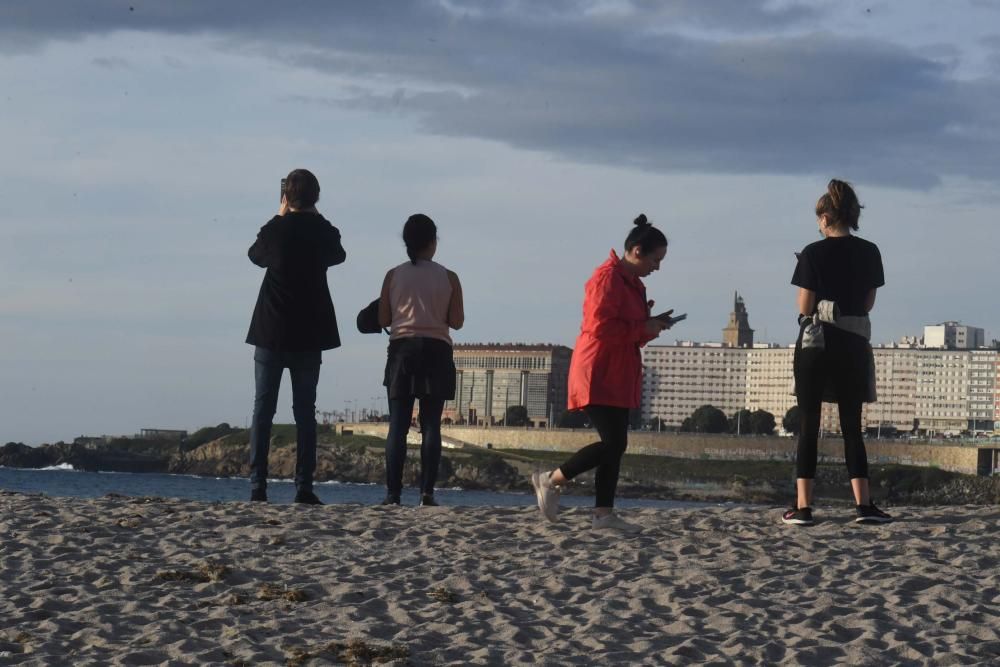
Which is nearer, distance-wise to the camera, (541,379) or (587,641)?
(587,641)

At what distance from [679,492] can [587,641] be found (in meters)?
103

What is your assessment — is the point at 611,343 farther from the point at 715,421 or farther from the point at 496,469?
the point at 715,421

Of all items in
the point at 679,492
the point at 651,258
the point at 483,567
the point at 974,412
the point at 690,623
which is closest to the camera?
the point at 690,623

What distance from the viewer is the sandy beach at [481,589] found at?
7152 mm

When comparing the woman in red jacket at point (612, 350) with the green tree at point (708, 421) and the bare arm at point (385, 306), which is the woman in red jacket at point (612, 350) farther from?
the green tree at point (708, 421)

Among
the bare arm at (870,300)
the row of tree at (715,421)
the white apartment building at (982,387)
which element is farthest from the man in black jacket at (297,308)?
the white apartment building at (982,387)

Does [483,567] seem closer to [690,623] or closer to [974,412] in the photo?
[690,623]

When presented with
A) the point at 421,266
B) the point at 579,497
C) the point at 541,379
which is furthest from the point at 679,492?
the point at 421,266

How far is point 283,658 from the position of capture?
7.03 meters

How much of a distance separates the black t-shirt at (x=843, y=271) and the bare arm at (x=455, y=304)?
2.33 meters

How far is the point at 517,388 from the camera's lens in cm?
19538

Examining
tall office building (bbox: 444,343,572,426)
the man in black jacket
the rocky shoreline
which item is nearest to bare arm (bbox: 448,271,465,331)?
the man in black jacket

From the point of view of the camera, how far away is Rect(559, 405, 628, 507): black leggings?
938 cm

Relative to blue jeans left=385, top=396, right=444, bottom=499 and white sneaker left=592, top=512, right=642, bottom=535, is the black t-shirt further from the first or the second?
blue jeans left=385, top=396, right=444, bottom=499
